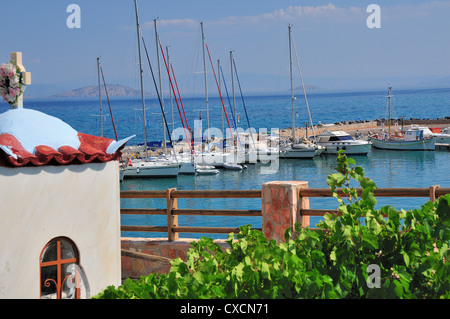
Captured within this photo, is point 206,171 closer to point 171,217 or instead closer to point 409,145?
point 409,145

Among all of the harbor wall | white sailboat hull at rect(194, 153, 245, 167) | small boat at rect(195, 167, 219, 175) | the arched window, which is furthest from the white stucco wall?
white sailboat hull at rect(194, 153, 245, 167)

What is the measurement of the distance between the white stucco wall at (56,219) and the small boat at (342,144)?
180 ft

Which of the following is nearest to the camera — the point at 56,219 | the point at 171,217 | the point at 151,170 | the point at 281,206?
the point at 56,219

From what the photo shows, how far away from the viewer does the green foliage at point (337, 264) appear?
3570mm

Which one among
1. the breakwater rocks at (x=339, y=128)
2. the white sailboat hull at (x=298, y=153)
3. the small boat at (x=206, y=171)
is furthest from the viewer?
the breakwater rocks at (x=339, y=128)

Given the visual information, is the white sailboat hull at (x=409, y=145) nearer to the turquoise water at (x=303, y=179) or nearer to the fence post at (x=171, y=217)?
the turquoise water at (x=303, y=179)

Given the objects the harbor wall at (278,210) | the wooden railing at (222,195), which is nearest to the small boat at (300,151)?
the wooden railing at (222,195)

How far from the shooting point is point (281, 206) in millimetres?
8375

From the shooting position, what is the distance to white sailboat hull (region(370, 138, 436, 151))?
6338 centimetres

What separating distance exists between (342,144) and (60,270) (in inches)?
2259

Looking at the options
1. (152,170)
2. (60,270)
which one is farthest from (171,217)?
(152,170)
